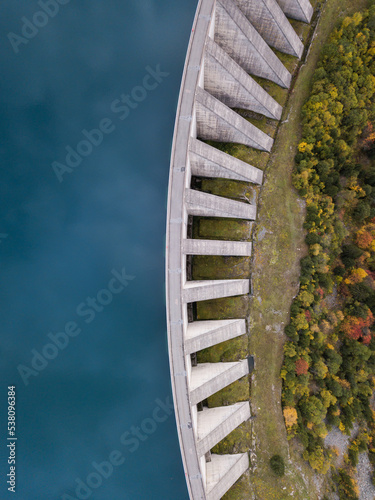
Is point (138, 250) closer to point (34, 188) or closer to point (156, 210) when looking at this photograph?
point (156, 210)

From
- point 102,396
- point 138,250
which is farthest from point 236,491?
point 138,250

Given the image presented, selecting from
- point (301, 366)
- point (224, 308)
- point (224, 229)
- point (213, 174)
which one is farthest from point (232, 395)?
point (213, 174)

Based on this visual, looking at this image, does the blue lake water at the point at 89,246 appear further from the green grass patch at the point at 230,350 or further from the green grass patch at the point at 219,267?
the green grass patch at the point at 230,350

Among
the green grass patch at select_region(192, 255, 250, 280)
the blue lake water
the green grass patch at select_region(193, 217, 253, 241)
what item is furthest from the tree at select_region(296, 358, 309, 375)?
the blue lake water

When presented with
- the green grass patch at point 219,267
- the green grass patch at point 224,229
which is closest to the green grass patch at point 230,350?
the green grass patch at point 219,267

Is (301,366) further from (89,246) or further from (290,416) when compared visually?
(89,246)
